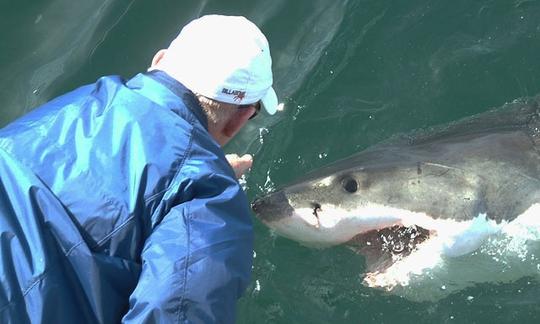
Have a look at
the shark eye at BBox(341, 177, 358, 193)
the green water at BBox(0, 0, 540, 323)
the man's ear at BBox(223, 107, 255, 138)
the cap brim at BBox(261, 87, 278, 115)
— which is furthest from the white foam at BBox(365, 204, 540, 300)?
the green water at BBox(0, 0, 540, 323)

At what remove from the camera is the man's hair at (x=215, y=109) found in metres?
2.43

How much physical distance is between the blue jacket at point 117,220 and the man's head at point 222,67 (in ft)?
0.66

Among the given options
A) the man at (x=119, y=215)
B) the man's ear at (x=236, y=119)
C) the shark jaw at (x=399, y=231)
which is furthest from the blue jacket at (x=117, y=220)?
the shark jaw at (x=399, y=231)

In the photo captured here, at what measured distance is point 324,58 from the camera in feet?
16.2

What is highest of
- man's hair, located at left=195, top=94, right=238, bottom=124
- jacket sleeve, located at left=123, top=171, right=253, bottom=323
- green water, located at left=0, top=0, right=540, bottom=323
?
man's hair, located at left=195, top=94, right=238, bottom=124

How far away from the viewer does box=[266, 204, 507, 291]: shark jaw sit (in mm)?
3055

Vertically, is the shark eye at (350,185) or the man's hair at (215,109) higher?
the man's hair at (215,109)

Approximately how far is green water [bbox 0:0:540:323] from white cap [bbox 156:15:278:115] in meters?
1.68

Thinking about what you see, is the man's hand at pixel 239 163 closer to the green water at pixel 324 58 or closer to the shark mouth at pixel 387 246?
the shark mouth at pixel 387 246

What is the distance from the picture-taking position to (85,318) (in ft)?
6.76

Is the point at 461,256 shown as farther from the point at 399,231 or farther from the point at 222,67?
the point at 222,67

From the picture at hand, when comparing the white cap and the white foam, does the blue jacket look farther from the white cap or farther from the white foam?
the white foam

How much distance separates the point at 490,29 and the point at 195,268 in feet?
11.5

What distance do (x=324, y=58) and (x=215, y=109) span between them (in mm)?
2557
